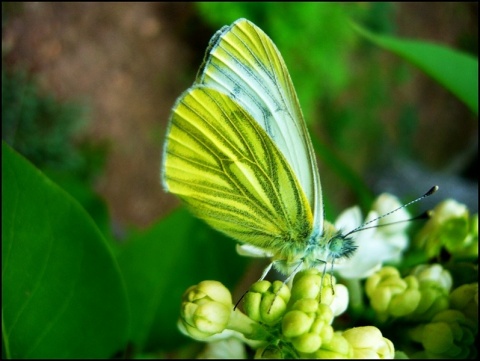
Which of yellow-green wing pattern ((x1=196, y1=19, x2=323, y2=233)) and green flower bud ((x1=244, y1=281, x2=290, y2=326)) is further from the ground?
yellow-green wing pattern ((x1=196, y1=19, x2=323, y2=233))

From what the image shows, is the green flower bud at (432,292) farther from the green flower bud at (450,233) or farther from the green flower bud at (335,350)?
the green flower bud at (335,350)

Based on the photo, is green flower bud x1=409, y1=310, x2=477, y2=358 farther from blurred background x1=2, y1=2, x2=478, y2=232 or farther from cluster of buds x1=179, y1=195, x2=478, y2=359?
blurred background x1=2, y1=2, x2=478, y2=232

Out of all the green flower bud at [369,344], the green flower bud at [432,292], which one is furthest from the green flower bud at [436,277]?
the green flower bud at [369,344]

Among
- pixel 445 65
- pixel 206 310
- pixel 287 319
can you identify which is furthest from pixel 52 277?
pixel 445 65

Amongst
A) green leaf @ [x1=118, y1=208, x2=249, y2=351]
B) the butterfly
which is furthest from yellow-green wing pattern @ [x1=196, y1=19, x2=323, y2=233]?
green leaf @ [x1=118, y1=208, x2=249, y2=351]

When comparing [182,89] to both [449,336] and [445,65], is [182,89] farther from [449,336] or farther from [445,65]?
[449,336]

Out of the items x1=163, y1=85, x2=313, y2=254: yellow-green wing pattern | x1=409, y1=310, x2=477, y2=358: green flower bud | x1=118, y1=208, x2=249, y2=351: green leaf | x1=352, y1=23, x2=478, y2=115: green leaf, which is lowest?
x1=118, y1=208, x2=249, y2=351: green leaf

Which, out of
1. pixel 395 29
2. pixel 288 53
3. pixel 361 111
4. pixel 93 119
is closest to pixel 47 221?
pixel 395 29
